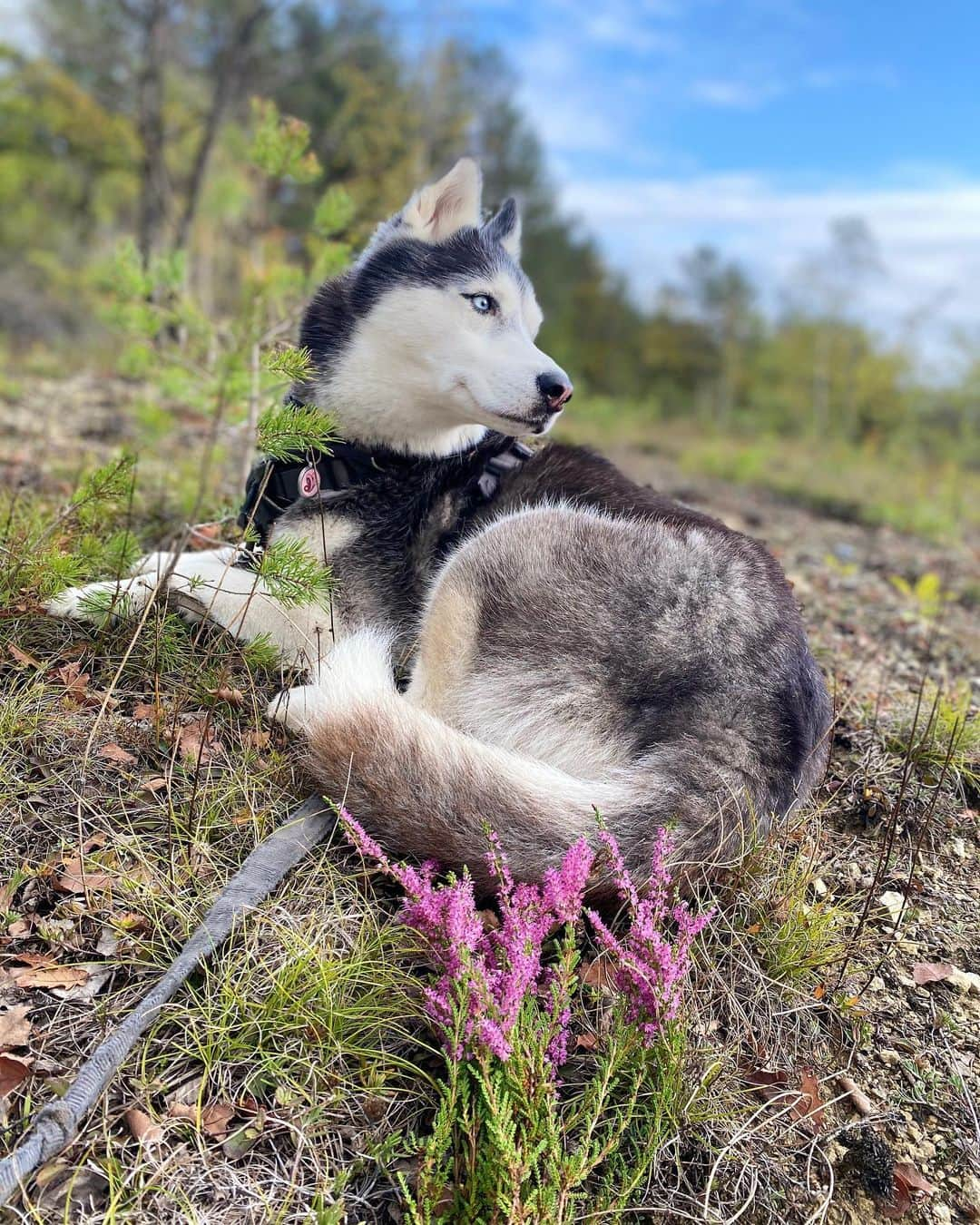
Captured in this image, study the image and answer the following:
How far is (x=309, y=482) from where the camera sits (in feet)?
9.19

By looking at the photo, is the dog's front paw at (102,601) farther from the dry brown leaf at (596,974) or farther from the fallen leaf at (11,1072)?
the dry brown leaf at (596,974)

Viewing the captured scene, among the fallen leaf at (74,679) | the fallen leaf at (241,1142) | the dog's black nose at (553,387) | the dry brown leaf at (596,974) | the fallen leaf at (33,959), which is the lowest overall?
the fallen leaf at (241,1142)

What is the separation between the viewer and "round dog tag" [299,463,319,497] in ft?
9.10

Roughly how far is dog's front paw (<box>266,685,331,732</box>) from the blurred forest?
1906 mm

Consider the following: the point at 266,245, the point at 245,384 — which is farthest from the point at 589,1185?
the point at 266,245

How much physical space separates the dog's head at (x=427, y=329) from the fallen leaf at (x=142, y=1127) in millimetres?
2086

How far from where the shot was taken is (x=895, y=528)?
8516 mm

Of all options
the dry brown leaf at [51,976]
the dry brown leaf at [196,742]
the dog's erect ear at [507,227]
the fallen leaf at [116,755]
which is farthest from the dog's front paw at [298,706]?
the dog's erect ear at [507,227]

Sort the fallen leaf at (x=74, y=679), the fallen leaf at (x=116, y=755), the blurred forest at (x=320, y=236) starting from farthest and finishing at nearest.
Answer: the blurred forest at (x=320, y=236) → the fallen leaf at (x=74, y=679) → the fallen leaf at (x=116, y=755)

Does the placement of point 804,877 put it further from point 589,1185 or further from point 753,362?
point 753,362

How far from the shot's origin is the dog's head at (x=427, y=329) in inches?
108

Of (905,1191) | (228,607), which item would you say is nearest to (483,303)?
(228,607)

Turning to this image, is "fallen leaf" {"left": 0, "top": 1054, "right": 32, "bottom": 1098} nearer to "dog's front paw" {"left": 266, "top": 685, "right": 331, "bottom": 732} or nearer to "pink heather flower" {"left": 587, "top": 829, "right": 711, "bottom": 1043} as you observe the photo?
"dog's front paw" {"left": 266, "top": 685, "right": 331, "bottom": 732}

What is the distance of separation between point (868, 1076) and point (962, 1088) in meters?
0.22
